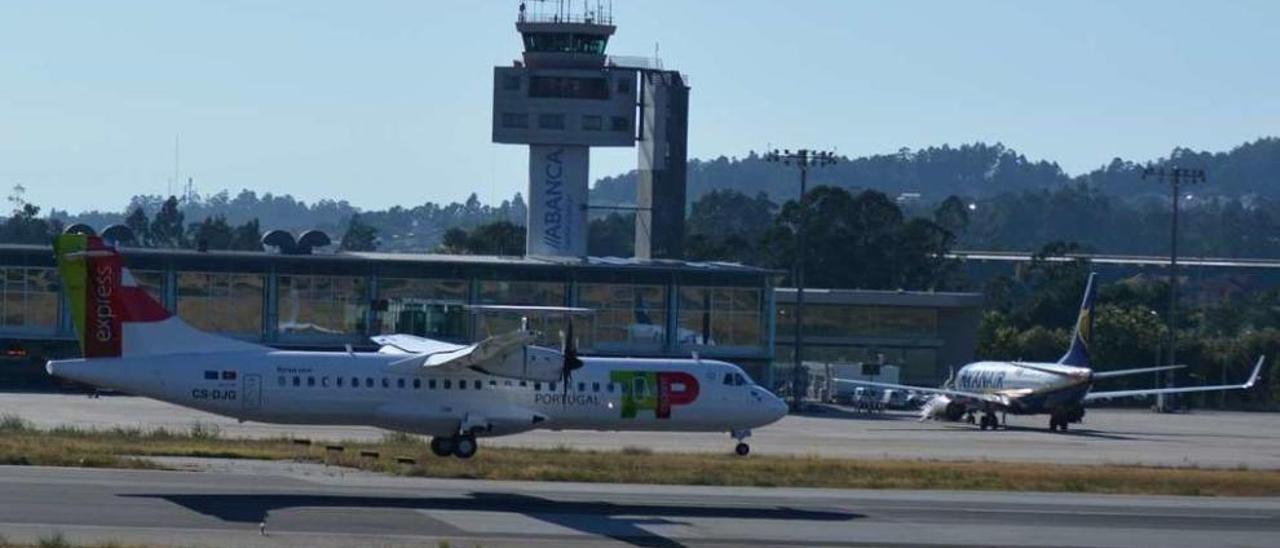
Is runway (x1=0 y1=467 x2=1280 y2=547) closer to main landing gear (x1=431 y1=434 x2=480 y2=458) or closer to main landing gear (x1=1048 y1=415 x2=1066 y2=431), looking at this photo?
main landing gear (x1=431 y1=434 x2=480 y2=458)

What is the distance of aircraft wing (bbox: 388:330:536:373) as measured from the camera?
40312 millimetres

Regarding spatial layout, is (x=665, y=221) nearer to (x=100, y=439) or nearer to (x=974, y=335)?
(x=974, y=335)

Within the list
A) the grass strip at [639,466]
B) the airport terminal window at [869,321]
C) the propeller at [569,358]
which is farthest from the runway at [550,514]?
the airport terminal window at [869,321]

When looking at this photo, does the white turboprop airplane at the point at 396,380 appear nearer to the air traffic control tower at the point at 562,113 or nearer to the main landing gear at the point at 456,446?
the main landing gear at the point at 456,446

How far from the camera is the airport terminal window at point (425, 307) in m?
82.6

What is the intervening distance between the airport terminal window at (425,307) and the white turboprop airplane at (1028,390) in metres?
18.8

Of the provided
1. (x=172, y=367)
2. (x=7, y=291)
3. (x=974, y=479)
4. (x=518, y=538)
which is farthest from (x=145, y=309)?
(x=7, y=291)

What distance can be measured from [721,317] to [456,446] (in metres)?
42.6

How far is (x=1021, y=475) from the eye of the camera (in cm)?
4572

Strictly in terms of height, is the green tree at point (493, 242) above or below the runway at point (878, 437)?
above

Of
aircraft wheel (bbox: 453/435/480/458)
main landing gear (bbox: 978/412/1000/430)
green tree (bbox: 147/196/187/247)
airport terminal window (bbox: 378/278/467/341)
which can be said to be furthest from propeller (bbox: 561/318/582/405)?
green tree (bbox: 147/196/187/247)

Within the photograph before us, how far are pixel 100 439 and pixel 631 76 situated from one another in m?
53.6

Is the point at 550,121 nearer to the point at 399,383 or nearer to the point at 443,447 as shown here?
the point at 443,447

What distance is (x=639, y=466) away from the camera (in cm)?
4409
